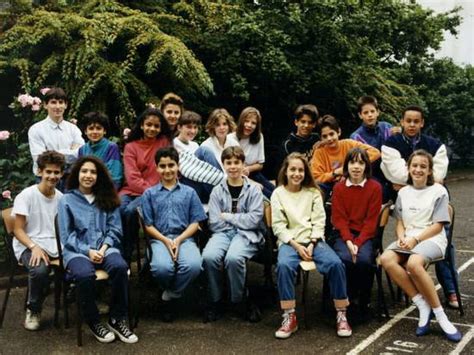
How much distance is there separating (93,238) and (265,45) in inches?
203

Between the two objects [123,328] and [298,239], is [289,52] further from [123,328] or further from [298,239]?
[123,328]

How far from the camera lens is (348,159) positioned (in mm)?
5086

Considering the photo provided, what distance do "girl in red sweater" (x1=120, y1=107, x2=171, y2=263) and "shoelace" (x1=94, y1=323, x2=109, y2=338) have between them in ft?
2.42

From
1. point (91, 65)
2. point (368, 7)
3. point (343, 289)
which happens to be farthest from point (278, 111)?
point (343, 289)

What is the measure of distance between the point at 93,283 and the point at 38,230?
29.9 inches

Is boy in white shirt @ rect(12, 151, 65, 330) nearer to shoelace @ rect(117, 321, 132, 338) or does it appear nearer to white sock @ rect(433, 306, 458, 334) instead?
shoelace @ rect(117, 321, 132, 338)

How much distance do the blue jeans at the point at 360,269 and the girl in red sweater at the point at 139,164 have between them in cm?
173

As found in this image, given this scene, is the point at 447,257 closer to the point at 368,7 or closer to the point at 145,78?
the point at 145,78

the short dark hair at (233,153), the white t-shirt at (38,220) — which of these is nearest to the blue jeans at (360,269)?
the short dark hair at (233,153)

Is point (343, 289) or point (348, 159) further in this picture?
point (348, 159)

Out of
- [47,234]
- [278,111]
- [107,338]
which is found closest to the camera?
[107,338]

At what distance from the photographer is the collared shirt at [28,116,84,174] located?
5.42 metres

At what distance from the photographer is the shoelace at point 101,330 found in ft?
14.9

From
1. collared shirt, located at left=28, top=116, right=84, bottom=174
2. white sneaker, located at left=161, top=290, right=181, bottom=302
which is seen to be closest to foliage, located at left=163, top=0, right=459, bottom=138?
collared shirt, located at left=28, top=116, right=84, bottom=174
